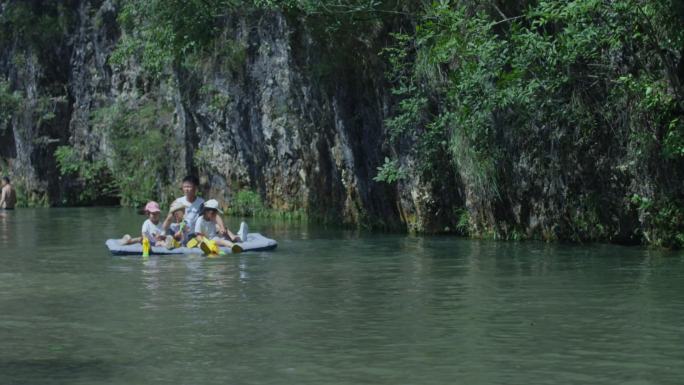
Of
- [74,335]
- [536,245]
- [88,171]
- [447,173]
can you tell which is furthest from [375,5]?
[88,171]

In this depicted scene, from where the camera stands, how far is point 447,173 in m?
21.9

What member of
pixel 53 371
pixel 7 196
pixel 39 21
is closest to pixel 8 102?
pixel 39 21

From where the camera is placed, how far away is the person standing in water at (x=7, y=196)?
3594 centimetres

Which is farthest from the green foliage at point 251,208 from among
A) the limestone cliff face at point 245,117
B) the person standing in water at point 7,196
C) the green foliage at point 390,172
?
the green foliage at point 390,172

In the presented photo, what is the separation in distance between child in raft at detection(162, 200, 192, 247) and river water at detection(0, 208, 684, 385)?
1.08 meters

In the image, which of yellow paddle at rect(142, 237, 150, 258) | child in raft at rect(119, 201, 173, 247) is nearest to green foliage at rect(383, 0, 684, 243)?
child in raft at rect(119, 201, 173, 247)

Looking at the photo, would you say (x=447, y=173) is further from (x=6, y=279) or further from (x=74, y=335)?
(x=74, y=335)

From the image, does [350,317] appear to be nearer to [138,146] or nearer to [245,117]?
[245,117]

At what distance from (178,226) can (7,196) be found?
720 inches

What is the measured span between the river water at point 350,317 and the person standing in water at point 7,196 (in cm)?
1729

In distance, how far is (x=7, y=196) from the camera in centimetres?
3619

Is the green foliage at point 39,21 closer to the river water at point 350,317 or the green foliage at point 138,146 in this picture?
the green foliage at point 138,146

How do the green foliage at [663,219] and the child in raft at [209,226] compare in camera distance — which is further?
the child in raft at [209,226]

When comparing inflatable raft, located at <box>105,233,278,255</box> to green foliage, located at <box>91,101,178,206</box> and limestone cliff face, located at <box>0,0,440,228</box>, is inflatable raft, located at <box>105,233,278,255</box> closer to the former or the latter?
limestone cliff face, located at <box>0,0,440,228</box>
